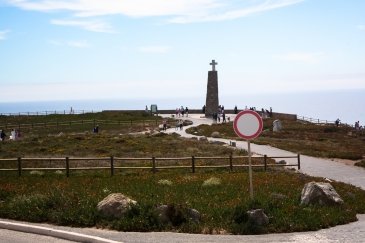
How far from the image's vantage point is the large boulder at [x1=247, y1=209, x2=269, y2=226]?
12320mm

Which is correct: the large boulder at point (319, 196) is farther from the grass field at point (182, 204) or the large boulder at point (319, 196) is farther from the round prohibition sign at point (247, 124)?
the round prohibition sign at point (247, 124)

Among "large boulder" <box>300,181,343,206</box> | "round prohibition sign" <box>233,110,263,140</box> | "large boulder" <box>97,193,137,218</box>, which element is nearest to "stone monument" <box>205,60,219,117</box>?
"large boulder" <box>300,181,343,206</box>

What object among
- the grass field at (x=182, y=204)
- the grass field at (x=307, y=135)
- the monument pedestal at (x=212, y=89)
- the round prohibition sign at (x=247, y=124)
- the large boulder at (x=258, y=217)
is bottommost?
the grass field at (x=307, y=135)

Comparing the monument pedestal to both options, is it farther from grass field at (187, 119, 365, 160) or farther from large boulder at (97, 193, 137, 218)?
large boulder at (97, 193, 137, 218)

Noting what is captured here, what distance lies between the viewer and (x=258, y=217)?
488 inches

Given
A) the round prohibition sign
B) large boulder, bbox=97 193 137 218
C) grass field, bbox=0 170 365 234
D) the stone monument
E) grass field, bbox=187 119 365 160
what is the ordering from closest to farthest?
grass field, bbox=0 170 365 234, the round prohibition sign, large boulder, bbox=97 193 137 218, grass field, bbox=187 119 365 160, the stone monument

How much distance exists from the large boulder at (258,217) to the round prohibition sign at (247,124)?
209 centimetres

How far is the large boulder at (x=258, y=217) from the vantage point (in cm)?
1232

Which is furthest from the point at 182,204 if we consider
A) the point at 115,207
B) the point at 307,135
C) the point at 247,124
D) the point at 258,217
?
the point at 307,135

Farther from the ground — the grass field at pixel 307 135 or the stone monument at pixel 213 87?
the stone monument at pixel 213 87

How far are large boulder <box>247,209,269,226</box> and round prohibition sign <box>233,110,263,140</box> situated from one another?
2089mm

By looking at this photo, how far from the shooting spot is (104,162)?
3275 cm

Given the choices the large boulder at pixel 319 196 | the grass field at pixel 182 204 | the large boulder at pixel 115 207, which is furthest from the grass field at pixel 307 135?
the large boulder at pixel 115 207

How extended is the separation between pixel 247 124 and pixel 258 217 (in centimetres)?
264
